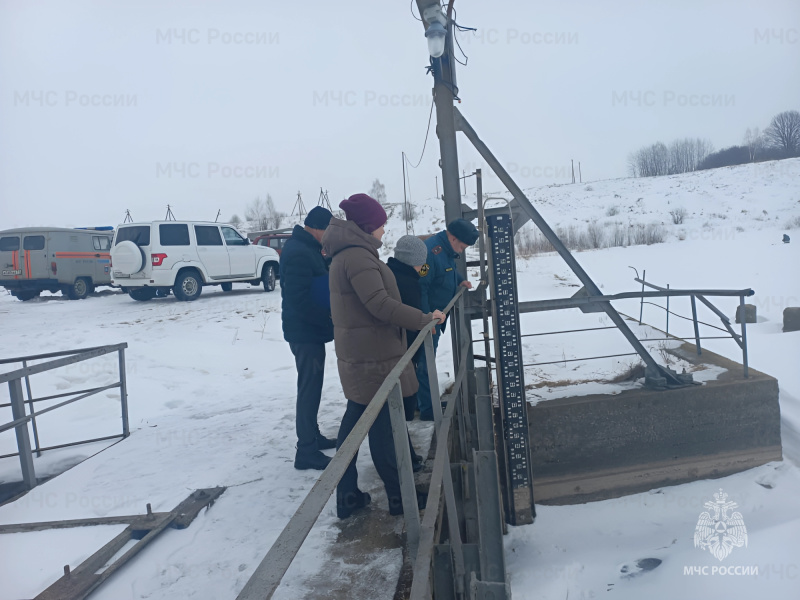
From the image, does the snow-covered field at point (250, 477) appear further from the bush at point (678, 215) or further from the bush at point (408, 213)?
the bush at point (678, 215)

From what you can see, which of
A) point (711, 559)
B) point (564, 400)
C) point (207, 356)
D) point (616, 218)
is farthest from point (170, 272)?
point (616, 218)

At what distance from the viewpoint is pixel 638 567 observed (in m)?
4.51

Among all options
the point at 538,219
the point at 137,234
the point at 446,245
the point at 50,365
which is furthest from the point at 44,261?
the point at 538,219

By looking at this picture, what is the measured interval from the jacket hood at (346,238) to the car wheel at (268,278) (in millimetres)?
11702

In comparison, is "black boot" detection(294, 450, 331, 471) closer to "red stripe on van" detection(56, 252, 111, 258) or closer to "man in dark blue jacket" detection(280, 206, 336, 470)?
"man in dark blue jacket" detection(280, 206, 336, 470)

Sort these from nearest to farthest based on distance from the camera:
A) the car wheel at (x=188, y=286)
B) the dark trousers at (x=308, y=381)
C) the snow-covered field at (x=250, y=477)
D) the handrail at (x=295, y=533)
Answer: the handrail at (x=295, y=533), the snow-covered field at (x=250, y=477), the dark trousers at (x=308, y=381), the car wheel at (x=188, y=286)

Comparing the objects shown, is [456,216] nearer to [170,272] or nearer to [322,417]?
[322,417]

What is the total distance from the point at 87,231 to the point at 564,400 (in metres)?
14.3

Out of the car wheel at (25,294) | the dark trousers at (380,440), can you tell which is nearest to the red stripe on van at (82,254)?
the car wheel at (25,294)

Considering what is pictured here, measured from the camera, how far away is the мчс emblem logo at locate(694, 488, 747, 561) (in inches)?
179

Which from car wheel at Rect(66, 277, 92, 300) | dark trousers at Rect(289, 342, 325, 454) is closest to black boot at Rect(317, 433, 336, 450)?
dark trousers at Rect(289, 342, 325, 454)

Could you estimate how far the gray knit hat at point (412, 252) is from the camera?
139 inches

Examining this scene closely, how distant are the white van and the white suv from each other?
259 cm

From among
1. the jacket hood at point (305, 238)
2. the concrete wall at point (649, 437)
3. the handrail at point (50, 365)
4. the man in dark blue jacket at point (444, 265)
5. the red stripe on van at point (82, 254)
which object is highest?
the red stripe on van at point (82, 254)
